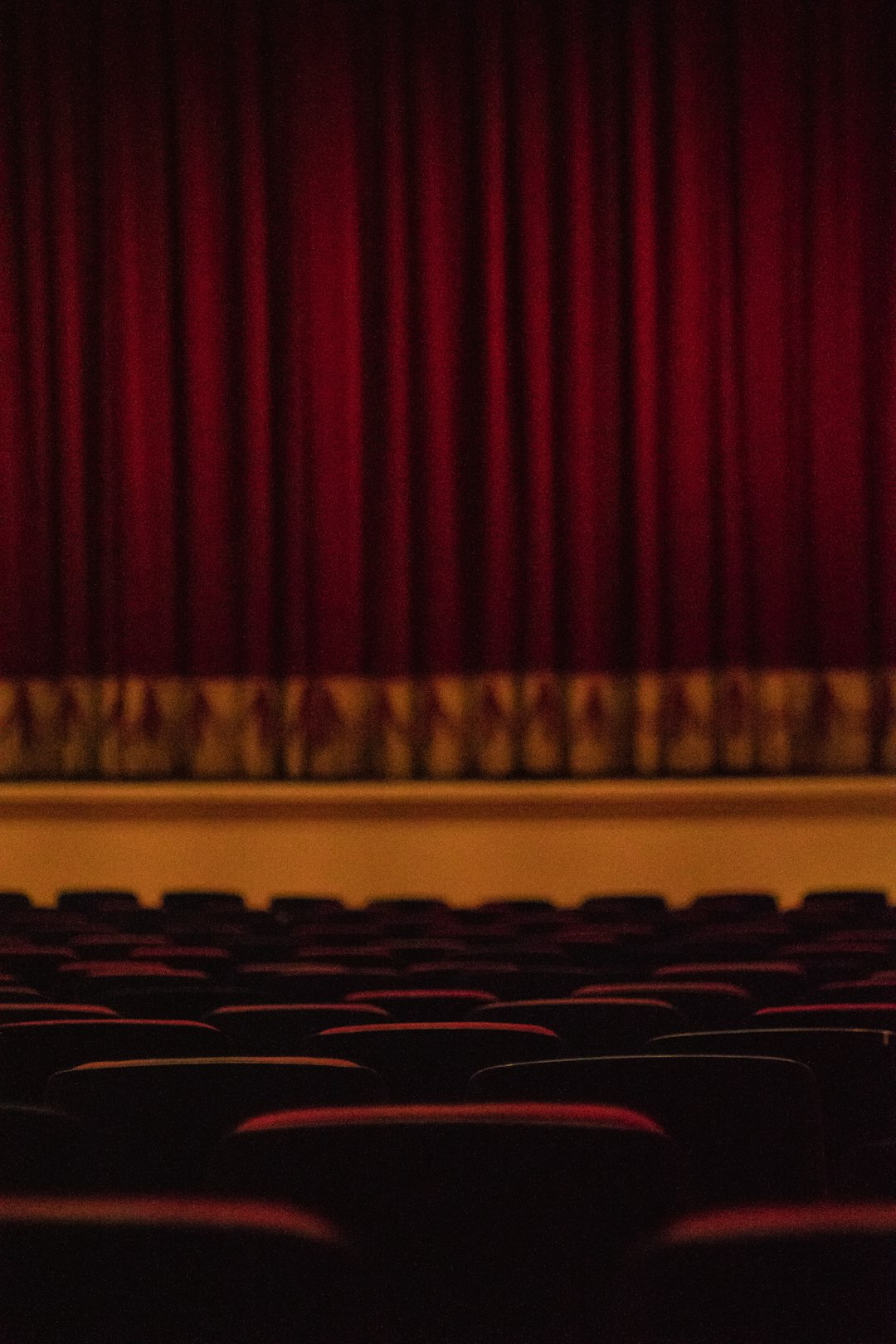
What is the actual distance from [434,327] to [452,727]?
2.44 metres

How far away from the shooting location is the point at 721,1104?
1586 millimetres

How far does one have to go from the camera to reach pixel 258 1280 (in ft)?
2.79

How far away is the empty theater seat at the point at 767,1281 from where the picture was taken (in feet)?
2.73

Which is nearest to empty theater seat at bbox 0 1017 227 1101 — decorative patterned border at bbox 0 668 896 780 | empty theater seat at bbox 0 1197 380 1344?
empty theater seat at bbox 0 1197 380 1344

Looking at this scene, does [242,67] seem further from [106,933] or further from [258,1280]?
[258,1280]

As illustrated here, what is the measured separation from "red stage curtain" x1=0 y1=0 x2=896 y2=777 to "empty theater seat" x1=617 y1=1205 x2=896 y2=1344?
720 cm

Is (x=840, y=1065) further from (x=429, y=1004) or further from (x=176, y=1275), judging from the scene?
(x=176, y=1275)

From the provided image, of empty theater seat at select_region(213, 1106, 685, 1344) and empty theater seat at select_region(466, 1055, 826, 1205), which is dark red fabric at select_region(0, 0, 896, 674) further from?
empty theater seat at select_region(213, 1106, 685, 1344)

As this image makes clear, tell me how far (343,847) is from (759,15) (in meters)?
5.33

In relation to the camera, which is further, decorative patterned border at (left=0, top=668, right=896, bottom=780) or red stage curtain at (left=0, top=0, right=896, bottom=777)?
red stage curtain at (left=0, top=0, right=896, bottom=777)

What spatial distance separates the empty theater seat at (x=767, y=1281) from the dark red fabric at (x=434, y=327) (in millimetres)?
7375

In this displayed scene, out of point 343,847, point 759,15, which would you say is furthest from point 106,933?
point 759,15

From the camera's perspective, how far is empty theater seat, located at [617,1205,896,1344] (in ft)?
2.73

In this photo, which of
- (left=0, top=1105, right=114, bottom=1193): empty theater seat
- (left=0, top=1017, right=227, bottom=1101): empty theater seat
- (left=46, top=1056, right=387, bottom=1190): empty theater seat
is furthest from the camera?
(left=0, top=1017, right=227, bottom=1101): empty theater seat
